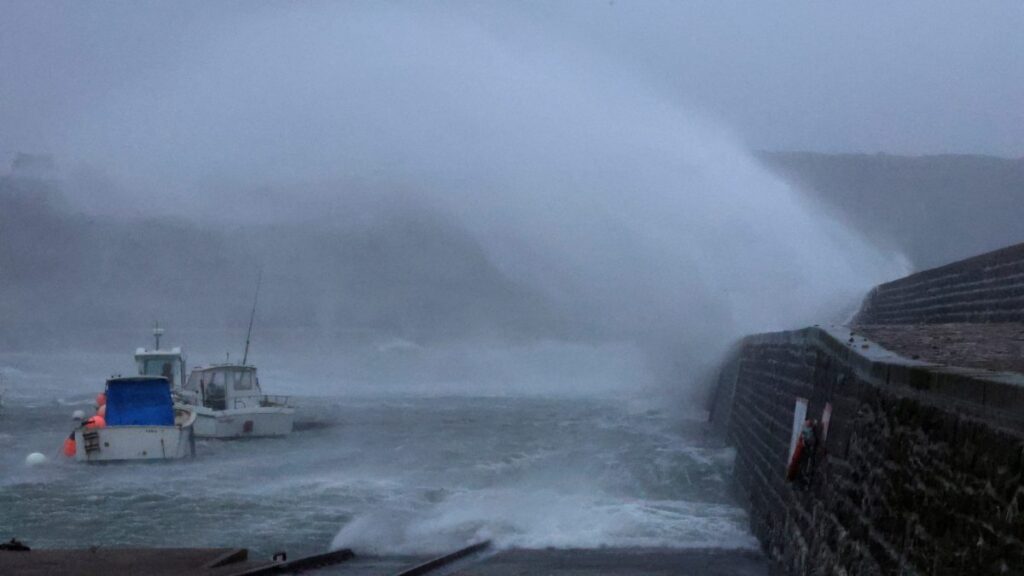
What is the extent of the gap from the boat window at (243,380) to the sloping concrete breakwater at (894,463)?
17.9 meters

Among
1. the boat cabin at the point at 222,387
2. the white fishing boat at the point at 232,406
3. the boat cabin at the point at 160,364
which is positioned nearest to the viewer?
the white fishing boat at the point at 232,406

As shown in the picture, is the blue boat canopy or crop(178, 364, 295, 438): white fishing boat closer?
the blue boat canopy

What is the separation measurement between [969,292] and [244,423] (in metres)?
17.1

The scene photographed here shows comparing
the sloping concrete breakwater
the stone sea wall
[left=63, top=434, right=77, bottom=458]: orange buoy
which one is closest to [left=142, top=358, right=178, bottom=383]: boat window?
[left=63, top=434, right=77, bottom=458]: orange buoy

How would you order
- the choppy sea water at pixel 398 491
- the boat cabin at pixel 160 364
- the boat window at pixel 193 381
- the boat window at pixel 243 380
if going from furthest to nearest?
the boat cabin at pixel 160 364 < the boat window at pixel 243 380 < the boat window at pixel 193 381 < the choppy sea water at pixel 398 491

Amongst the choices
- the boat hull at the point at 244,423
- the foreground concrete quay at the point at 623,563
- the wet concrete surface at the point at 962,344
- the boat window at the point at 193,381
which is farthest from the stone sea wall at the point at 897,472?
the boat window at the point at 193,381

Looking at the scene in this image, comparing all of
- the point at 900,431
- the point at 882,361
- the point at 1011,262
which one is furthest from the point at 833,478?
the point at 1011,262

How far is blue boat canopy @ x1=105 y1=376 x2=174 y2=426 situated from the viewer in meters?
22.0

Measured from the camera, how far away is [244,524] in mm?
13992

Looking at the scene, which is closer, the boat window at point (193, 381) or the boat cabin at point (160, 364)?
the boat window at point (193, 381)

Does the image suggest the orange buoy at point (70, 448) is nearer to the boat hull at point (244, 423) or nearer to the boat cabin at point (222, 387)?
the boat hull at point (244, 423)

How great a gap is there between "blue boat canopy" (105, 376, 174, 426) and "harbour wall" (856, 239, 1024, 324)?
46.4 ft

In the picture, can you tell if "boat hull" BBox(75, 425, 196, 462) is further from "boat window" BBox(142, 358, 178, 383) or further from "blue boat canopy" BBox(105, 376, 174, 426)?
"boat window" BBox(142, 358, 178, 383)

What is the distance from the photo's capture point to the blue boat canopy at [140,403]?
22016mm
